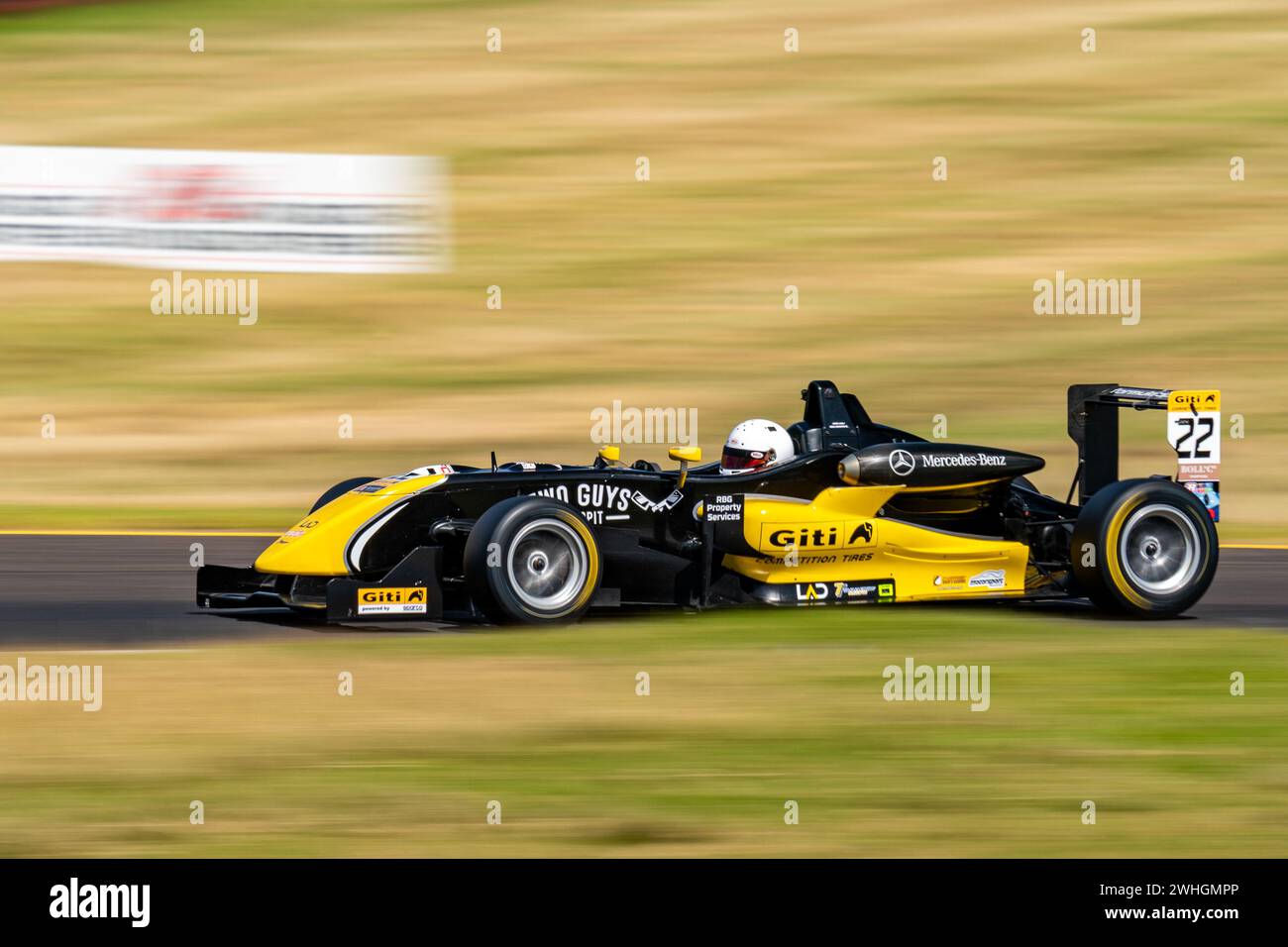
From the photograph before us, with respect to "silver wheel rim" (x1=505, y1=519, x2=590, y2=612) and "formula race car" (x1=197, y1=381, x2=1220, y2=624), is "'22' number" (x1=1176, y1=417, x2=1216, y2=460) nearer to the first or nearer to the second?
"formula race car" (x1=197, y1=381, x2=1220, y2=624)

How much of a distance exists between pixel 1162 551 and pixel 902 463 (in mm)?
1535

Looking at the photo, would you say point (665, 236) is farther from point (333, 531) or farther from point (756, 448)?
point (333, 531)

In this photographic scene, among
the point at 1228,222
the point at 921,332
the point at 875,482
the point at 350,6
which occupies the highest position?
the point at 350,6

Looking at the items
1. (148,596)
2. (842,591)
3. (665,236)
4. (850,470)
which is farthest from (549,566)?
(665,236)

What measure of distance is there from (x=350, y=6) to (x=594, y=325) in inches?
315

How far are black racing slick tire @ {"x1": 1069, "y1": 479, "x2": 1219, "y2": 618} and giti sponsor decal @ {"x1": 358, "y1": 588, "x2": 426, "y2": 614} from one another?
3588mm

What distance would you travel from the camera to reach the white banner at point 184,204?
1691 cm

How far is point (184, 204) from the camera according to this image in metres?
17.0

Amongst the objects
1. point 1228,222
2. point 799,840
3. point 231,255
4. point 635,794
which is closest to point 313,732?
point 635,794

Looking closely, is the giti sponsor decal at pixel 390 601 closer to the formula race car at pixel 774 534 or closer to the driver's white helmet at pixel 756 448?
the formula race car at pixel 774 534

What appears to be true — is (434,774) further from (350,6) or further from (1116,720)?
(350,6)

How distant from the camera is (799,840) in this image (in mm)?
5785

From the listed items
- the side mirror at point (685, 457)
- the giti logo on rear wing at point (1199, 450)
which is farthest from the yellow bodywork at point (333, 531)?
the giti logo on rear wing at point (1199, 450)

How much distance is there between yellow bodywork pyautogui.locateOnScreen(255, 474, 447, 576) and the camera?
9.16m
